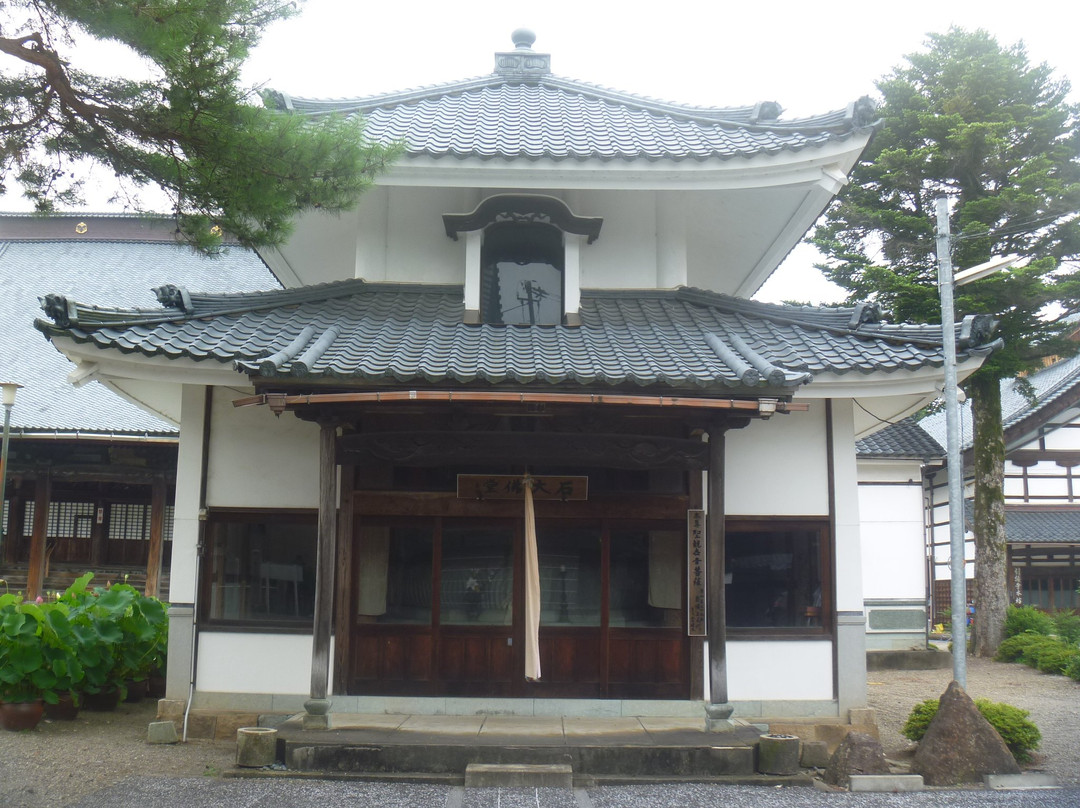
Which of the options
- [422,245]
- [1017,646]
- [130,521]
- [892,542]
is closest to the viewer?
[422,245]

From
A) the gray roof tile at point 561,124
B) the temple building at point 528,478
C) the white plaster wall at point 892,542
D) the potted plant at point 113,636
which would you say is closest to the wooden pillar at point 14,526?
the potted plant at point 113,636

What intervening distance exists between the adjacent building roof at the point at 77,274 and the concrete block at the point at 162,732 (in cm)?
1210

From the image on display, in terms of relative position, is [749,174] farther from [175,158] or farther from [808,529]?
[175,158]

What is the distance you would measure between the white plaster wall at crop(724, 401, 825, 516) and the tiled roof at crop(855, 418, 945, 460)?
10.6 meters

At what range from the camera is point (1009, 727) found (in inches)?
381

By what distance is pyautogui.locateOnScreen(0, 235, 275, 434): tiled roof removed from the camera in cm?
2020

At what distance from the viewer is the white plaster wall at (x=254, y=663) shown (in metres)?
10.0

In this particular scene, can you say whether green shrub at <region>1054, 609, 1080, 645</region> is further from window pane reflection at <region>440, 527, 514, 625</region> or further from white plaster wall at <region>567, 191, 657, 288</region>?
window pane reflection at <region>440, 527, 514, 625</region>

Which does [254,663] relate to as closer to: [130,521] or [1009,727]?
[1009,727]

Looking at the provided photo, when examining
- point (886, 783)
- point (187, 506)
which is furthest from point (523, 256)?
point (886, 783)

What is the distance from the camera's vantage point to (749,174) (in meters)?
10.6

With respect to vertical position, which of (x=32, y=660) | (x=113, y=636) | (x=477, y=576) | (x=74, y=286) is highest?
(x=74, y=286)

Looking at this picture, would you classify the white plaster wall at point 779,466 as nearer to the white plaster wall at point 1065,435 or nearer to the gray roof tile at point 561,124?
the gray roof tile at point 561,124

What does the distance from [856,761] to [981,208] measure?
13985mm
